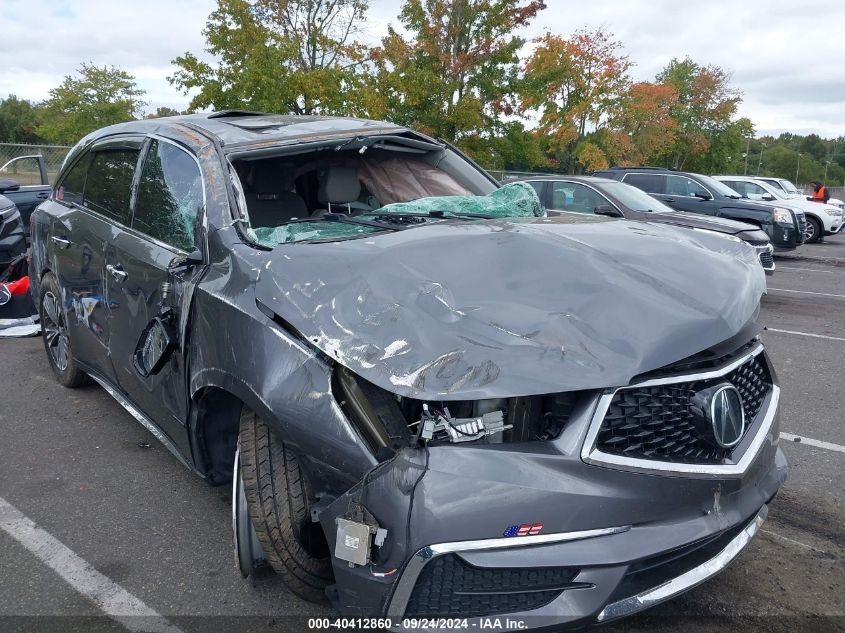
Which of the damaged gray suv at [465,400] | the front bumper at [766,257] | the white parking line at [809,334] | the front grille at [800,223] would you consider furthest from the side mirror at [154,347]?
the front grille at [800,223]

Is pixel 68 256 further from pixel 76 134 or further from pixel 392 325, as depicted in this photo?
pixel 76 134

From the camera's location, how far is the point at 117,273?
3.38 metres

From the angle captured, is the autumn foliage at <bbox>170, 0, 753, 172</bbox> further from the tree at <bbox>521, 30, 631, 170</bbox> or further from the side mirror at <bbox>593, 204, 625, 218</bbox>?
the side mirror at <bbox>593, 204, 625, 218</bbox>

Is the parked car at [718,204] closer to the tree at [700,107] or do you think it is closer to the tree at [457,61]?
the tree at [457,61]

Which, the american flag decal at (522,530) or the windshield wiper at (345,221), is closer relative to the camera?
the american flag decal at (522,530)

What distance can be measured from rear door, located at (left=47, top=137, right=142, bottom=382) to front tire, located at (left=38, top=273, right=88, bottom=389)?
6.7 inches

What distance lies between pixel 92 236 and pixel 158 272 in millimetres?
1076

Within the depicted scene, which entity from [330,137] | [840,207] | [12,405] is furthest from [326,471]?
[840,207]

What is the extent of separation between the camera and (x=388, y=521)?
5.95 feet

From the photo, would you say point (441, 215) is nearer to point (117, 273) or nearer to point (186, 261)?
point (186, 261)

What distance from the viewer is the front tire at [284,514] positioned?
2.27 meters

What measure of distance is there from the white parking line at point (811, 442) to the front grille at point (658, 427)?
2.39 meters

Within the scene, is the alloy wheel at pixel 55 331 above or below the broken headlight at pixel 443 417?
below

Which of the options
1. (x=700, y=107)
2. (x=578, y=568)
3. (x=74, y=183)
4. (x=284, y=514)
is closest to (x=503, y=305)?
(x=578, y=568)
